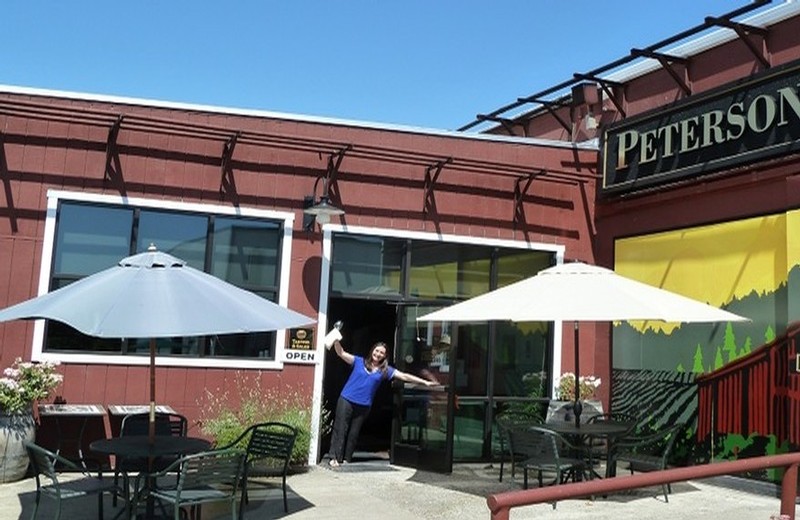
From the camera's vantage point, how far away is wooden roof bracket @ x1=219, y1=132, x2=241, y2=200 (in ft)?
32.0

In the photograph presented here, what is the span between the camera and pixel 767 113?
879cm

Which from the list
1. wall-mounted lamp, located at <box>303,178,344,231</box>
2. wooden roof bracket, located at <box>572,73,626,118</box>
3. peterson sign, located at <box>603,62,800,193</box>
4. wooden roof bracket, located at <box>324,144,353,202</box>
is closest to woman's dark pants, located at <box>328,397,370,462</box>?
wall-mounted lamp, located at <box>303,178,344,231</box>

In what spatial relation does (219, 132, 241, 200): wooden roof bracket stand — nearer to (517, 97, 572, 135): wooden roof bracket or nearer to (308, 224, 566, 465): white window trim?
(308, 224, 566, 465): white window trim

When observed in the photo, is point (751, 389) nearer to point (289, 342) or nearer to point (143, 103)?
point (289, 342)

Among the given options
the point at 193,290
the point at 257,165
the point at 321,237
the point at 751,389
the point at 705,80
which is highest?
the point at 705,80

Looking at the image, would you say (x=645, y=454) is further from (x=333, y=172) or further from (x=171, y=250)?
(x=171, y=250)

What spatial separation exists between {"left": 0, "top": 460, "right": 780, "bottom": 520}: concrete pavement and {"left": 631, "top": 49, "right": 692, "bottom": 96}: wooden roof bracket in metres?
4.80

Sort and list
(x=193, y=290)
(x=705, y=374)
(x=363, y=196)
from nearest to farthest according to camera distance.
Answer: (x=193, y=290)
(x=705, y=374)
(x=363, y=196)

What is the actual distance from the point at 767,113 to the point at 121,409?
7.75 meters

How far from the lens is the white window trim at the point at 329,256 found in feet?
32.4

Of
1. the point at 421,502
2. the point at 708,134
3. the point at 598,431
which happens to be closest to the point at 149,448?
the point at 421,502

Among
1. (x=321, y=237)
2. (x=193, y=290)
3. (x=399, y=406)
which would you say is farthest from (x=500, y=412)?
(x=193, y=290)

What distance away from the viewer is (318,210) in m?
9.53

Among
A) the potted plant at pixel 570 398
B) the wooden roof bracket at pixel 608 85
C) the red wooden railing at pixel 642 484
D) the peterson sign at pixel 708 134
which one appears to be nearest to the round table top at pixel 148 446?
the red wooden railing at pixel 642 484
